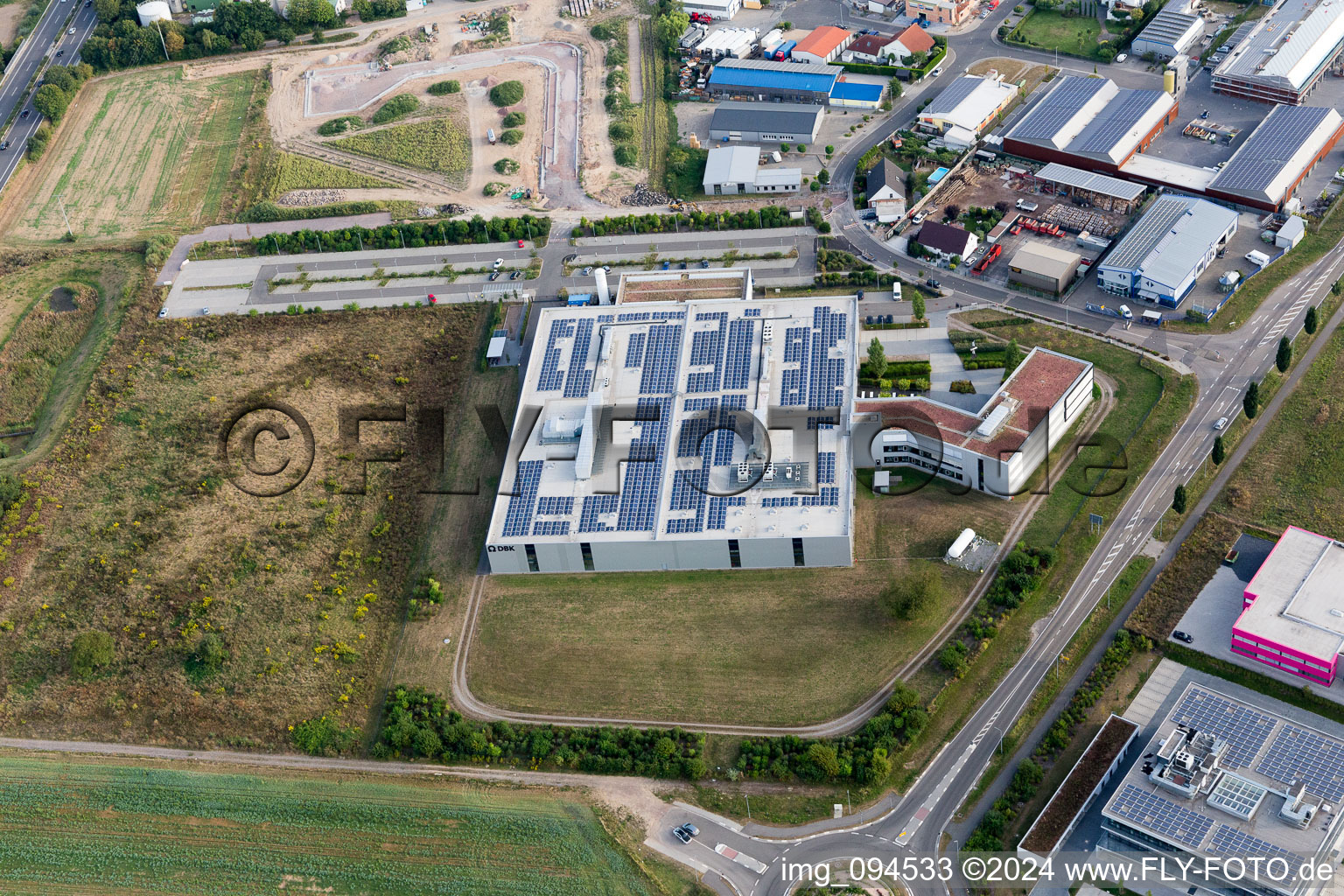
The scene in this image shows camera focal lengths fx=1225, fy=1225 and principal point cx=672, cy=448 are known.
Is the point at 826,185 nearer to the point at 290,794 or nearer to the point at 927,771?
the point at 927,771

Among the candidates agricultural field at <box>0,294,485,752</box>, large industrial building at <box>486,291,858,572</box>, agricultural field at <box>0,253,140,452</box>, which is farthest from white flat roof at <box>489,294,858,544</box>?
agricultural field at <box>0,253,140,452</box>

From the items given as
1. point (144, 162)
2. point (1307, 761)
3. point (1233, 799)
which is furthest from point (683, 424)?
point (144, 162)

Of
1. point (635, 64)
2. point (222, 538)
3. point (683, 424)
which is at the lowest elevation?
point (222, 538)

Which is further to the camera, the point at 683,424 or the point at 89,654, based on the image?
the point at 683,424

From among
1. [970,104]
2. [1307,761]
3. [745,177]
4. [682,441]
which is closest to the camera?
[1307,761]

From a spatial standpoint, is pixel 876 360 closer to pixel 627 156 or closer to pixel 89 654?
pixel 627 156

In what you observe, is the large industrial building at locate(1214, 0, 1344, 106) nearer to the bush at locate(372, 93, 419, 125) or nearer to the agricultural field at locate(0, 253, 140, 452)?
the bush at locate(372, 93, 419, 125)

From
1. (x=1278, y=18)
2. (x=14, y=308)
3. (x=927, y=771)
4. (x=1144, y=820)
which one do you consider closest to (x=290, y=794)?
(x=927, y=771)

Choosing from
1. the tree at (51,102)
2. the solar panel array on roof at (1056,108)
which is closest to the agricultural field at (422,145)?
the tree at (51,102)
